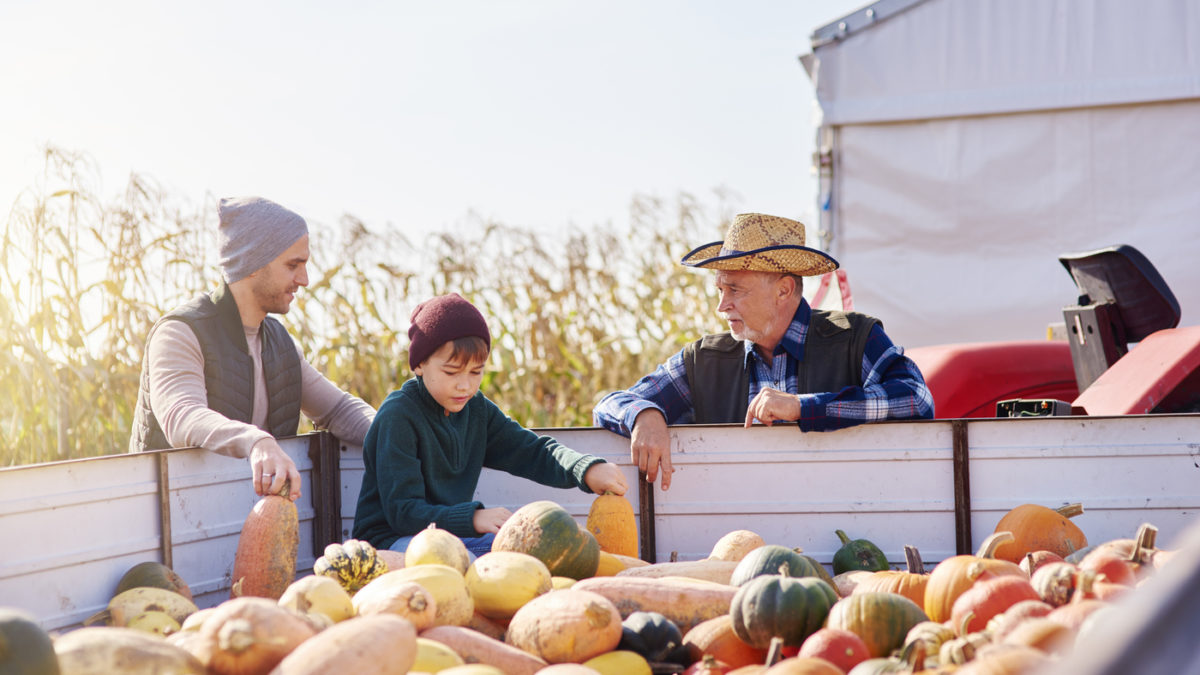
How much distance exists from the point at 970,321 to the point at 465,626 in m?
4.45

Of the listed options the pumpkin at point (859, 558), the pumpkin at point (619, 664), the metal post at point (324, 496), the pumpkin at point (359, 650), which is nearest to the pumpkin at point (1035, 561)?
the pumpkin at point (859, 558)

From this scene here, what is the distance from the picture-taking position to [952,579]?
2.09 meters

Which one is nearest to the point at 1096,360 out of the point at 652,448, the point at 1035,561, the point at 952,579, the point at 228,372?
the point at 1035,561

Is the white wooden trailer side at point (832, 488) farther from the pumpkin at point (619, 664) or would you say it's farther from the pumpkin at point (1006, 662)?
the pumpkin at point (1006, 662)

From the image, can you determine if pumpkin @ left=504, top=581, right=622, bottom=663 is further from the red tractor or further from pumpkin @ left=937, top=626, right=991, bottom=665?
the red tractor

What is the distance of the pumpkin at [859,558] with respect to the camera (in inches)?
106

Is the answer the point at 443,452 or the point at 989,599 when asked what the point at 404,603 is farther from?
the point at 443,452

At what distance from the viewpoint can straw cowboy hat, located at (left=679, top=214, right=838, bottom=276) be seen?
358cm

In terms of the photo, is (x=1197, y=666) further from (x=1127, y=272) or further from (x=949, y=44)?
(x=949, y=44)

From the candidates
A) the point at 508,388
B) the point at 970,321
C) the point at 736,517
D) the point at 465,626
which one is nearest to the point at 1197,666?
the point at 465,626

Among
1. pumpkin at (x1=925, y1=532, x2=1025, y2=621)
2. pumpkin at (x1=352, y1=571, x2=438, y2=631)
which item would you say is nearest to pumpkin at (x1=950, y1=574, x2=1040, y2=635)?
pumpkin at (x1=925, y1=532, x2=1025, y2=621)

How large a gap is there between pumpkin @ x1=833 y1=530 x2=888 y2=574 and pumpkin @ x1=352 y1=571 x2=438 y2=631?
124cm

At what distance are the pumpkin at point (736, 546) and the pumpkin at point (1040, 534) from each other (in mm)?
624

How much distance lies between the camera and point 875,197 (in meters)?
5.89
